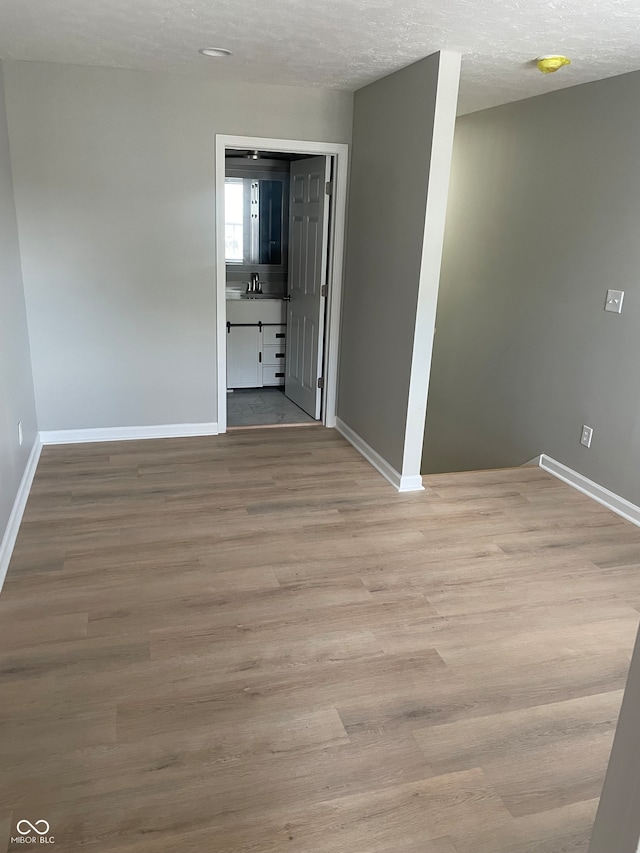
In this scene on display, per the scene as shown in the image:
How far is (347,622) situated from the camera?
8.63 ft

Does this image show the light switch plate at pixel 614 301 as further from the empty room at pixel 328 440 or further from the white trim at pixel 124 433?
the white trim at pixel 124 433

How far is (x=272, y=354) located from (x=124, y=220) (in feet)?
7.49

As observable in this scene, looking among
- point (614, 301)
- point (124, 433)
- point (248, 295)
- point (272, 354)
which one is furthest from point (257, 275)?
point (614, 301)

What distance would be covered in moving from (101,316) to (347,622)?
2827mm

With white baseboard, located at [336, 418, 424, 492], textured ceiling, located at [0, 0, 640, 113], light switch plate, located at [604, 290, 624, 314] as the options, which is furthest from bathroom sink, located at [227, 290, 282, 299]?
light switch plate, located at [604, 290, 624, 314]

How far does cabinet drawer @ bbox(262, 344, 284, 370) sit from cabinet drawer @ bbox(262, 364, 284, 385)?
0.13ft

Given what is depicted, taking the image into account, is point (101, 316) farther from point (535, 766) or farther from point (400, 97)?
point (535, 766)

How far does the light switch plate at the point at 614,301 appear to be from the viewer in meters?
3.65

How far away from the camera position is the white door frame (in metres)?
4.34

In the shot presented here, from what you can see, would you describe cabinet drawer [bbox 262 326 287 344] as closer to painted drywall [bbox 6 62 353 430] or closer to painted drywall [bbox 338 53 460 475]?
painted drywall [bbox 338 53 460 475]

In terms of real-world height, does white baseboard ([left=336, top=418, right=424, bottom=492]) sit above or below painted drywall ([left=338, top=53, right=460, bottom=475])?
below

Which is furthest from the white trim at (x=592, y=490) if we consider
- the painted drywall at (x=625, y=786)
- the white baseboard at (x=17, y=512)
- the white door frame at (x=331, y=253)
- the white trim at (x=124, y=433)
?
the white baseboard at (x=17, y=512)

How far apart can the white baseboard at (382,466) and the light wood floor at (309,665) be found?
0.12 m

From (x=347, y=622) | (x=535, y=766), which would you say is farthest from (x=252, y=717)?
(x=535, y=766)
